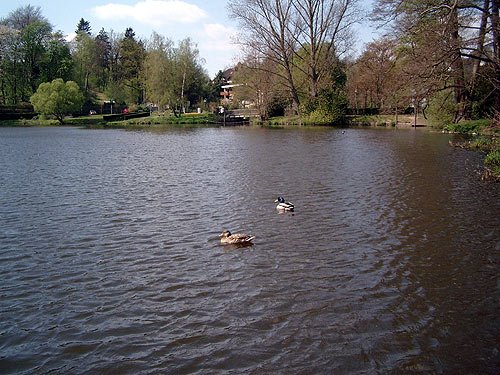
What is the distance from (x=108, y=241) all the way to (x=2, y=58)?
289ft

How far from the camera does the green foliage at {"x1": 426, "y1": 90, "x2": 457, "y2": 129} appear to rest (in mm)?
42062

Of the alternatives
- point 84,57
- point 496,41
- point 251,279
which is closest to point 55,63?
point 84,57

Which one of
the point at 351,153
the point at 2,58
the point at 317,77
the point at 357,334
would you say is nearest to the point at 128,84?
the point at 2,58

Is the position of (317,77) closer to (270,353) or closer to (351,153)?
(351,153)

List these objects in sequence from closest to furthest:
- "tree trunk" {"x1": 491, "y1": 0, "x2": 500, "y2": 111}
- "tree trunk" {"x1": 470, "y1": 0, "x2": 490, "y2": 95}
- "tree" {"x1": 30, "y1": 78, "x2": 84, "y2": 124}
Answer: "tree trunk" {"x1": 491, "y1": 0, "x2": 500, "y2": 111}, "tree trunk" {"x1": 470, "y1": 0, "x2": 490, "y2": 95}, "tree" {"x1": 30, "y1": 78, "x2": 84, "y2": 124}

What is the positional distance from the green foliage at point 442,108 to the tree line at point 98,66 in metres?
43.4

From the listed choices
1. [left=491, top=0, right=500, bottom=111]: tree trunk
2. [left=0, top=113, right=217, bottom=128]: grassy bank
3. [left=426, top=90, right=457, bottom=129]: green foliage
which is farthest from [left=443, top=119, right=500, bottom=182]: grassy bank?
[left=0, top=113, right=217, bottom=128]: grassy bank

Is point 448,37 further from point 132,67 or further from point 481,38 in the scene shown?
point 132,67

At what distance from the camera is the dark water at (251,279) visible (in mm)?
5543

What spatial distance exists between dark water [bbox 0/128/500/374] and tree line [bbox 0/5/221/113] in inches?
2398

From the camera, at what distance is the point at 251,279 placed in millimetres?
7832

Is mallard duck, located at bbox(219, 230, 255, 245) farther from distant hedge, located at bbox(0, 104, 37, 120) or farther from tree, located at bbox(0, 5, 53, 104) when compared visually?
tree, located at bbox(0, 5, 53, 104)

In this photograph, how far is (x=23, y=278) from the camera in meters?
7.93

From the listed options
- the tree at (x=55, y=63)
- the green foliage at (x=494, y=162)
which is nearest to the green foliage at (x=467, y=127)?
the green foliage at (x=494, y=162)
